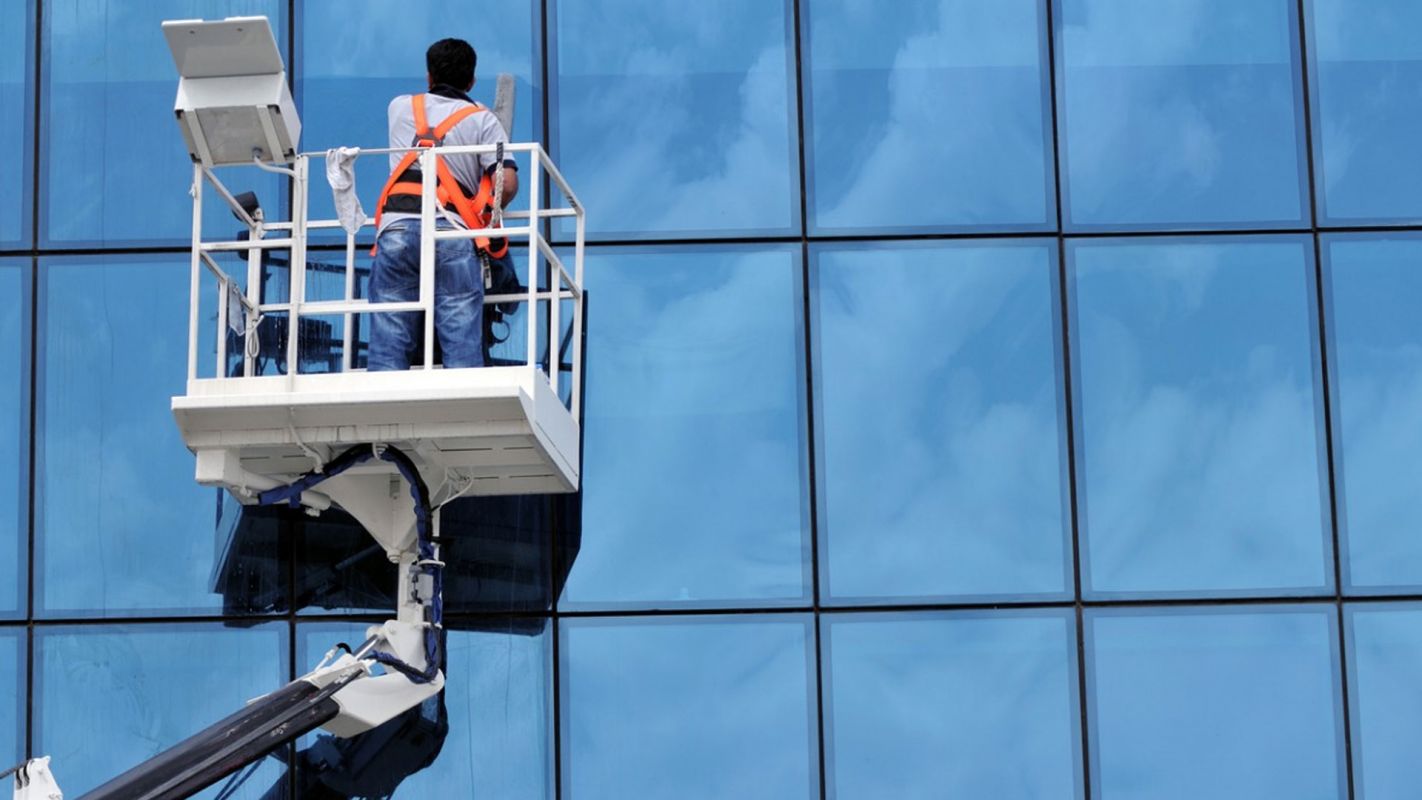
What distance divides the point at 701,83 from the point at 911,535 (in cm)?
287

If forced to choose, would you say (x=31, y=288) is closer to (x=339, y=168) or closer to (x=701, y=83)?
(x=339, y=168)

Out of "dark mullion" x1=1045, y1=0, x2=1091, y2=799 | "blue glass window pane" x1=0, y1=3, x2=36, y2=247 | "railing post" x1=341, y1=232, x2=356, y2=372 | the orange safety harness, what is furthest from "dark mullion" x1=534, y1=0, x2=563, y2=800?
"blue glass window pane" x1=0, y1=3, x2=36, y2=247

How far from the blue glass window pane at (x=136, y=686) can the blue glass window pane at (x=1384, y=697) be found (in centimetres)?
576

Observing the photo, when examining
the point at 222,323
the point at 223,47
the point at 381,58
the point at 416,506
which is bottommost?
the point at 416,506

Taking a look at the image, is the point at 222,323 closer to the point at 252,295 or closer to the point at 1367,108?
the point at 252,295

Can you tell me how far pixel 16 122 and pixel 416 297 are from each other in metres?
3.05

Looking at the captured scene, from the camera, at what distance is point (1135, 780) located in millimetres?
12336

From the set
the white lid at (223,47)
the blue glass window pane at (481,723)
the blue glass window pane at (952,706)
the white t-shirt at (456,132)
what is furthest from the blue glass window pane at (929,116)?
the white lid at (223,47)

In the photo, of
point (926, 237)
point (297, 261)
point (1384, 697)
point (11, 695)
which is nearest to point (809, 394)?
point (926, 237)

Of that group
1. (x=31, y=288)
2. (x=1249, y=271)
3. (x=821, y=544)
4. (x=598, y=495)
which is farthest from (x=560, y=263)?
(x=1249, y=271)

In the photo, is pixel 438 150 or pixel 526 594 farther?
pixel 526 594

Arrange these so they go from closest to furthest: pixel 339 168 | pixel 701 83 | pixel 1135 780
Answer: pixel 339 168 < pixel 1135 780 < pixel 701 83

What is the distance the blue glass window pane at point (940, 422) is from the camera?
41.3 ft

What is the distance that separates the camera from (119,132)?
13180 millimetres
